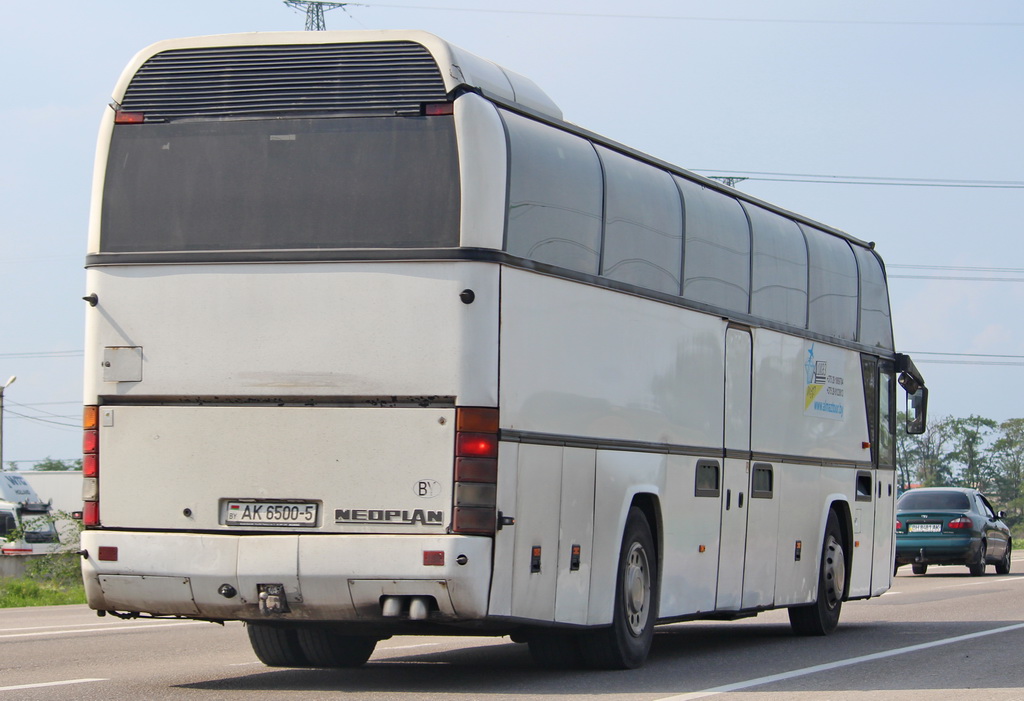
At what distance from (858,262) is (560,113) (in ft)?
23.2

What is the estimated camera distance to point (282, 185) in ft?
32.7

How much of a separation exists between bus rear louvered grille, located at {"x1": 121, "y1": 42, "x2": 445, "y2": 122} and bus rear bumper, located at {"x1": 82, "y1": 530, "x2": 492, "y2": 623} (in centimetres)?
265

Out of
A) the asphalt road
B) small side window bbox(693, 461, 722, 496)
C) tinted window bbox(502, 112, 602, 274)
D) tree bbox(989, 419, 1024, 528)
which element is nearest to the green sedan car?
the asphalt road

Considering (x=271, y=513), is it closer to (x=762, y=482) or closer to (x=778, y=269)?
(x=762, y=482)

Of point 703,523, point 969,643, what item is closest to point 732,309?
point 703,523

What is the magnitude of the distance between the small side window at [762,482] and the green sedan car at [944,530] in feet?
54.8

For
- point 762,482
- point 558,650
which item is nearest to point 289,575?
point 558,650

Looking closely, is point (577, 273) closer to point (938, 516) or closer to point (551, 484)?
point (551, 484)

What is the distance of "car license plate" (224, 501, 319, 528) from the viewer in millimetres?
9742

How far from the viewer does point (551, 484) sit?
1038 centimetres

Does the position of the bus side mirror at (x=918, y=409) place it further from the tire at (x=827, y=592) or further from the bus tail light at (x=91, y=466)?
the bus tail light at (x=91, y=466)

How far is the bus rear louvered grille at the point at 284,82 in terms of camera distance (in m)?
9.90

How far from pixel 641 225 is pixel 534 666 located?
3367 millimetres

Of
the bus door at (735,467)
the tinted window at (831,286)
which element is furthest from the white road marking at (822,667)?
the tinted window at (831,286)
